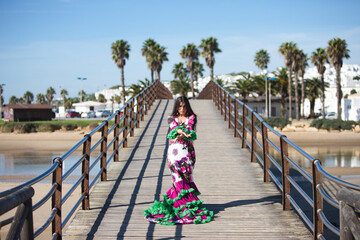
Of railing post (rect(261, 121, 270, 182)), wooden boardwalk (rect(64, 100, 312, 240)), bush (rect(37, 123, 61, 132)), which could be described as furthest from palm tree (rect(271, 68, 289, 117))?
railing post (rect(261, 121, 270, 182))

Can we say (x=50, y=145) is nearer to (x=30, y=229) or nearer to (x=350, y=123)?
(x=350, y=123)

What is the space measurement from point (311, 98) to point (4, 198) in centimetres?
7382

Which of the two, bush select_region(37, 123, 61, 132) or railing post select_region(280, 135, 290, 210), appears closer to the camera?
railing post select_region(280, 135, 290, 210)

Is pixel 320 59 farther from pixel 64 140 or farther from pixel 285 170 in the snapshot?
pixel 285 170

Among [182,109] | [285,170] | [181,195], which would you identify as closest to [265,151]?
[285,170]

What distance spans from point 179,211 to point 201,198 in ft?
3.35

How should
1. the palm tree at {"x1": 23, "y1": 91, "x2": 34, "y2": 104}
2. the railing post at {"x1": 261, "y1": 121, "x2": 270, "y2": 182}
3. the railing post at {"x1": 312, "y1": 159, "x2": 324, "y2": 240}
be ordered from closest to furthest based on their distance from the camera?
the railing post at {"x1": 312, "y1": 159, "x2": 324, "y2": 240} < the railing post at {"x1": 261, "y1": 121, "x2": 270, "y2": 182} < the palm tree at {"x1": 23, "y1": 91, "x2": 34, "y2": 104}

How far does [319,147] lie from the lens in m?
35.3

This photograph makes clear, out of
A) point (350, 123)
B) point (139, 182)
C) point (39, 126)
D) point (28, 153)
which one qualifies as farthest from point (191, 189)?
point (39, 126)

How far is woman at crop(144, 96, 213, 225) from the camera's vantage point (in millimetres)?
5543

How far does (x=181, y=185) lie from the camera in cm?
577

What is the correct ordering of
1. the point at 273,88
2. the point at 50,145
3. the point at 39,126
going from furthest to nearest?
the point at 273,88 → the point at 39,126 → the point at 50,145

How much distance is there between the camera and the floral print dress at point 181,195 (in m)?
5.53

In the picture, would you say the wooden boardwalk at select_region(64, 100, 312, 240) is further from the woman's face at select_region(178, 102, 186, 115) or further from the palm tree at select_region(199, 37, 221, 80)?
the palm tree at select_region(199, 37, 221, 80)
